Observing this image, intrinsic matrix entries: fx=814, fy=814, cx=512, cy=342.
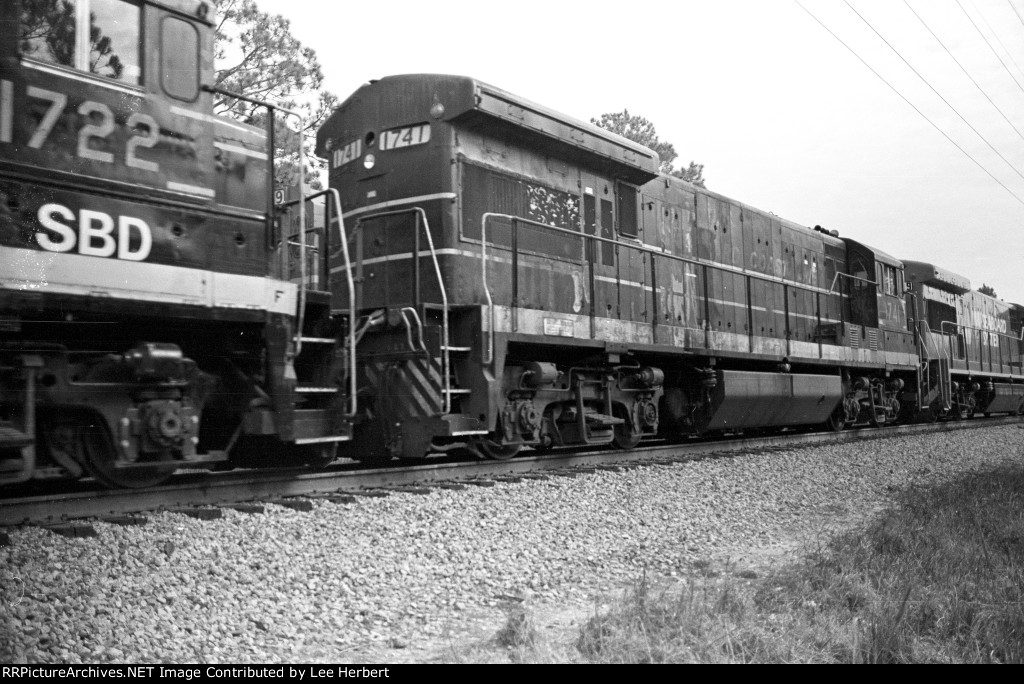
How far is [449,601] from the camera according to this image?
11.5ft

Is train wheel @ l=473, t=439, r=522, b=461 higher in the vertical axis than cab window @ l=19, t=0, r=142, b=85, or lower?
lower

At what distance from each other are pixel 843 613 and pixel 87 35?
4324mm

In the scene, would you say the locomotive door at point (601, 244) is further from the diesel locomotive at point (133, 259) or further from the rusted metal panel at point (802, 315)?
the rusted metal panel at point (802, 315)

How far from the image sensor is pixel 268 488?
202 inches

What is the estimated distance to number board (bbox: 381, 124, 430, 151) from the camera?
23.6 feet

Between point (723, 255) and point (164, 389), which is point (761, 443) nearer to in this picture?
point (723, 255)

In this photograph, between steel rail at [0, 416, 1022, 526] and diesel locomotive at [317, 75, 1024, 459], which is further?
diesel locomotive at [317, 75, 1024, 459]

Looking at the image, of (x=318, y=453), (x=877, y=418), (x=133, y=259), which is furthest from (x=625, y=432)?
(x=877, y=418)

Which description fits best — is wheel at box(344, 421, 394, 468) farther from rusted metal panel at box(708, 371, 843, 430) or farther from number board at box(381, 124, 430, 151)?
rusted metal panel at box(708, 371, 843, 430)

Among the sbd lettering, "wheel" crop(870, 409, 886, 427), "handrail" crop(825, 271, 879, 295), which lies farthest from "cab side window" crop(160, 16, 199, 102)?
"wheel" crop(870, 409, 886, 427)

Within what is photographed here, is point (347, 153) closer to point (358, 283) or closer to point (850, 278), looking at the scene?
point (358, 283)

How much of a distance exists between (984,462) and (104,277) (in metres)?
9.05

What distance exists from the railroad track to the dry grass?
223 centimetres
